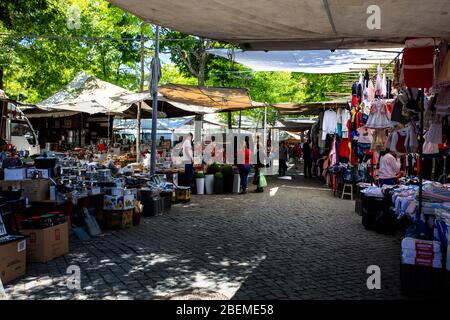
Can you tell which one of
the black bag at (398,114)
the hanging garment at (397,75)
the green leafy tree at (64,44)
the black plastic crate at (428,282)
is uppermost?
the green leafy tree at (64,44)

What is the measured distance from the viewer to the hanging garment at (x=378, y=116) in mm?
9055

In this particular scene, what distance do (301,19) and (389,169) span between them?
6332mm

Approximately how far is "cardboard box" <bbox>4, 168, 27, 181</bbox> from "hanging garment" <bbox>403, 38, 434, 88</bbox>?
22.8ft

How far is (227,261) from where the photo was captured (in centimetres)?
652

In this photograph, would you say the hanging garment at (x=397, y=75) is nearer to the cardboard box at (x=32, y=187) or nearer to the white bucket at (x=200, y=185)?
the cardboard box at (x=32, y=187)

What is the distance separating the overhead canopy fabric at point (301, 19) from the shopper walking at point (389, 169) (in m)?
4.57

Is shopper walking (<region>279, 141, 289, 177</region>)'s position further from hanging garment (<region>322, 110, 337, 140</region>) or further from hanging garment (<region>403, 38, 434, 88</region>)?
hanging garment (<region>403, 38, 434, 88</region>)

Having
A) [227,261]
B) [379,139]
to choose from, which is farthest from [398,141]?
[227,261]

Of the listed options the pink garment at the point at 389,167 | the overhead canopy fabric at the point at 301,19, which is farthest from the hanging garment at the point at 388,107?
the overhead canopy fabric at the point at 301,19

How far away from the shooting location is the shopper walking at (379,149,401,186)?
981 cm

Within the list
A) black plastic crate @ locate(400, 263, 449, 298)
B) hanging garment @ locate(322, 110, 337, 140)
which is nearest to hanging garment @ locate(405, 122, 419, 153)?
black plastic crate @ locate(400, 263, 449, 298)

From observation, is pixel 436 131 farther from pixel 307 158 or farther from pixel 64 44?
pixel 64 44

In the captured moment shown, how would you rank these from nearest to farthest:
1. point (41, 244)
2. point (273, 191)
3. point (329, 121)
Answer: point (41, 244)
point (329, 121)
point (273, 191)
